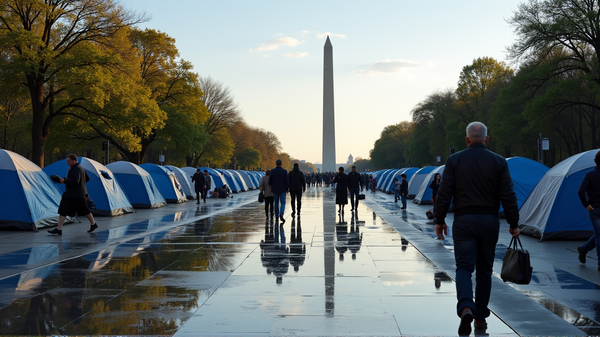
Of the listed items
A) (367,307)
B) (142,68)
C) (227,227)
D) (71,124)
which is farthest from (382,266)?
(142,68)

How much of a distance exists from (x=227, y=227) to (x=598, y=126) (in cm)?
3655

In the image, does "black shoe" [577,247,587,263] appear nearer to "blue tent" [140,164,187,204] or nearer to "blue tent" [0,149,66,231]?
"blue tent" [0,149,66,231]

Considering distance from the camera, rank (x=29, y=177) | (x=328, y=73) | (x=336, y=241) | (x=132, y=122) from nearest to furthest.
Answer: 1. (x=336, y=241)
2. (x=29, y=177)
3. (x=132, y=122)
4. (x=328, y=73)

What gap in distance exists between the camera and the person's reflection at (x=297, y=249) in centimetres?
922

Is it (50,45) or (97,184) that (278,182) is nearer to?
(97,184)

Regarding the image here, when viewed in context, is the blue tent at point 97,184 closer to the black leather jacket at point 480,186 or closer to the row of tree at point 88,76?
the row of tree at point 88,76

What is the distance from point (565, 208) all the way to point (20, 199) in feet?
42.6

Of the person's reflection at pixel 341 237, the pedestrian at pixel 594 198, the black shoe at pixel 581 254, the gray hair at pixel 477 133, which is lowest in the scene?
the person's reflection at pixel 341 237

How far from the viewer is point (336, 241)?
1237cm

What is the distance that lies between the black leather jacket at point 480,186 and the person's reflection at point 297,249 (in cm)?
377

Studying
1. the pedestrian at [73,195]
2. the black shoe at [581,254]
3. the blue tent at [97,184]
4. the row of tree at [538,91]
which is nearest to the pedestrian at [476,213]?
the black shoe at [581,254]

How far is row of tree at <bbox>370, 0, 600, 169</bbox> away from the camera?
30953mm

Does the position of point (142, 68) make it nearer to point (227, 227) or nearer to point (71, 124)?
point (71, 124)

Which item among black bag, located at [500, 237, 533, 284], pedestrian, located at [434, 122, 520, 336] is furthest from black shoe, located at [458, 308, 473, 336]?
black bag, located at [500, 237, 533, 284]
